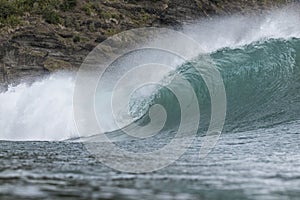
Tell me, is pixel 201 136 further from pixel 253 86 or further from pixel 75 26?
pixel 75 26

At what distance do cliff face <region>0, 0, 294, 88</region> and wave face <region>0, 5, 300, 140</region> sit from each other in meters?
5.48

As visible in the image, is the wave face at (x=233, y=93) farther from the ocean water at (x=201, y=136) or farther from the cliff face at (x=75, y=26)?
the cliff face at (x=75, y=26)

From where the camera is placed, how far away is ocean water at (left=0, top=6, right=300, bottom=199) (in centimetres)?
723

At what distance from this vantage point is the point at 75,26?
35625 millimetres

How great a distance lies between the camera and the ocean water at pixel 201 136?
23.7 feet

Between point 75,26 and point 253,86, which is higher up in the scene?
point 75,26

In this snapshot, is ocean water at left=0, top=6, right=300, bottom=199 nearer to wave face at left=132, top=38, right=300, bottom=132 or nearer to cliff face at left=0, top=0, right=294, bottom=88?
wave face at left=132, top=38, right=300, bottom=132

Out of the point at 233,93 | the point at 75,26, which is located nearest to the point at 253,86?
the point at 233,93

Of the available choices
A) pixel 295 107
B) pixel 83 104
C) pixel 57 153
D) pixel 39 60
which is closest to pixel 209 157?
pixel 57 153

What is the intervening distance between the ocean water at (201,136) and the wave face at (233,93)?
0.03 metres

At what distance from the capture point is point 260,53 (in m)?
22.0

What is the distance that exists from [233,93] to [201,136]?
14.1ft

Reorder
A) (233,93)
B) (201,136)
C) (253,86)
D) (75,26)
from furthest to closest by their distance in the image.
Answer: (75,26) → (253,86) → (233,93) → (201,136)

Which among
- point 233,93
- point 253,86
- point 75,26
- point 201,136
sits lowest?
point 201,136
